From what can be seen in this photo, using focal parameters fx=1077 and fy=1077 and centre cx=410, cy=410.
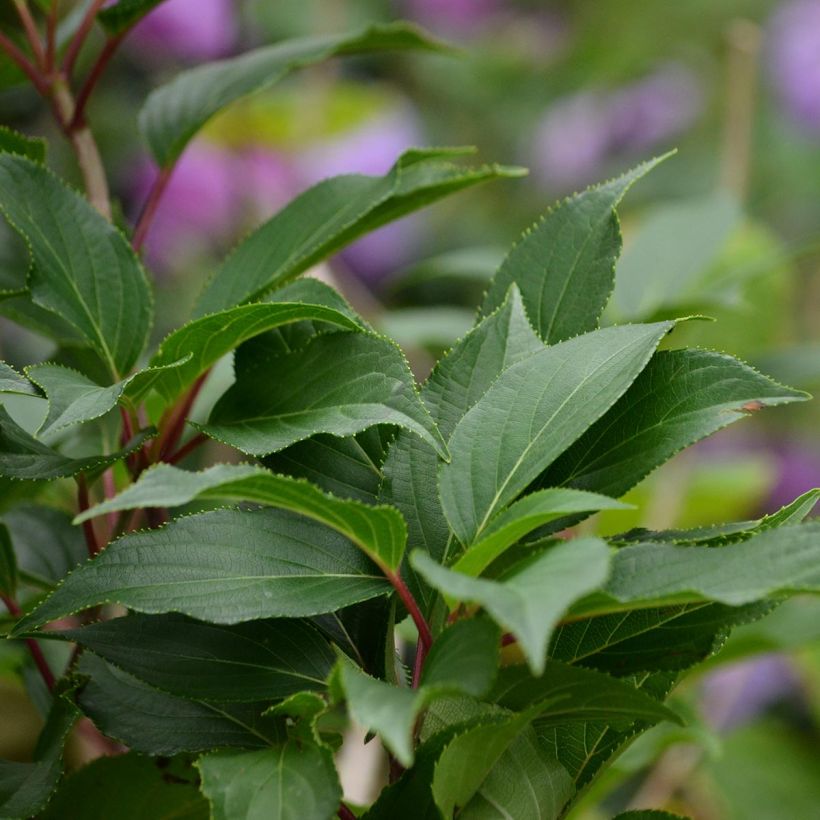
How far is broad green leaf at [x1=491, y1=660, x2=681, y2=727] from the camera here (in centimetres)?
27

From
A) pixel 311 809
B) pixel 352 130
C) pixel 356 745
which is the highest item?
pixel 311 809

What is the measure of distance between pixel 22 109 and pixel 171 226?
22 centimetres

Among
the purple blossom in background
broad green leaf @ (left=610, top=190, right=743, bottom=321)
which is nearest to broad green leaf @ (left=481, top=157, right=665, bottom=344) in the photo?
broad green leaf @ (left=610, top=190, right=743, bottom=321)

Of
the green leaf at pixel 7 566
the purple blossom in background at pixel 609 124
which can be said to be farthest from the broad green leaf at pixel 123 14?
the purple blossom in background at pixel 609 124

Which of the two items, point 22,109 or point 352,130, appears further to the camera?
point 352,130

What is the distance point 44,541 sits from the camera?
1.41 feet

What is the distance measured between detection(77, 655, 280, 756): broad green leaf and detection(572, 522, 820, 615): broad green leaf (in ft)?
0.33

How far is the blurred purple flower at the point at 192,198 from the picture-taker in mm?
1330

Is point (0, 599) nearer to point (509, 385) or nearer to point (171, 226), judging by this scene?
point (509, 385)

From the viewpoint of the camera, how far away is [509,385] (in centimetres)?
29

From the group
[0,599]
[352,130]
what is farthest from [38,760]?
[352,130]

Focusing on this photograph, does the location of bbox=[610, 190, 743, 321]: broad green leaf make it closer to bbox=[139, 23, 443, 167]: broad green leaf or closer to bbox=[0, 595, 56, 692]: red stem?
bbox=[139, 23, 443, 167]: broad green leaf

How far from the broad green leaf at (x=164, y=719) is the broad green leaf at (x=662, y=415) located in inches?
4.2

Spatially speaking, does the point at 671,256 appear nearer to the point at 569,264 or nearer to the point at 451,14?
the point at 569,264
